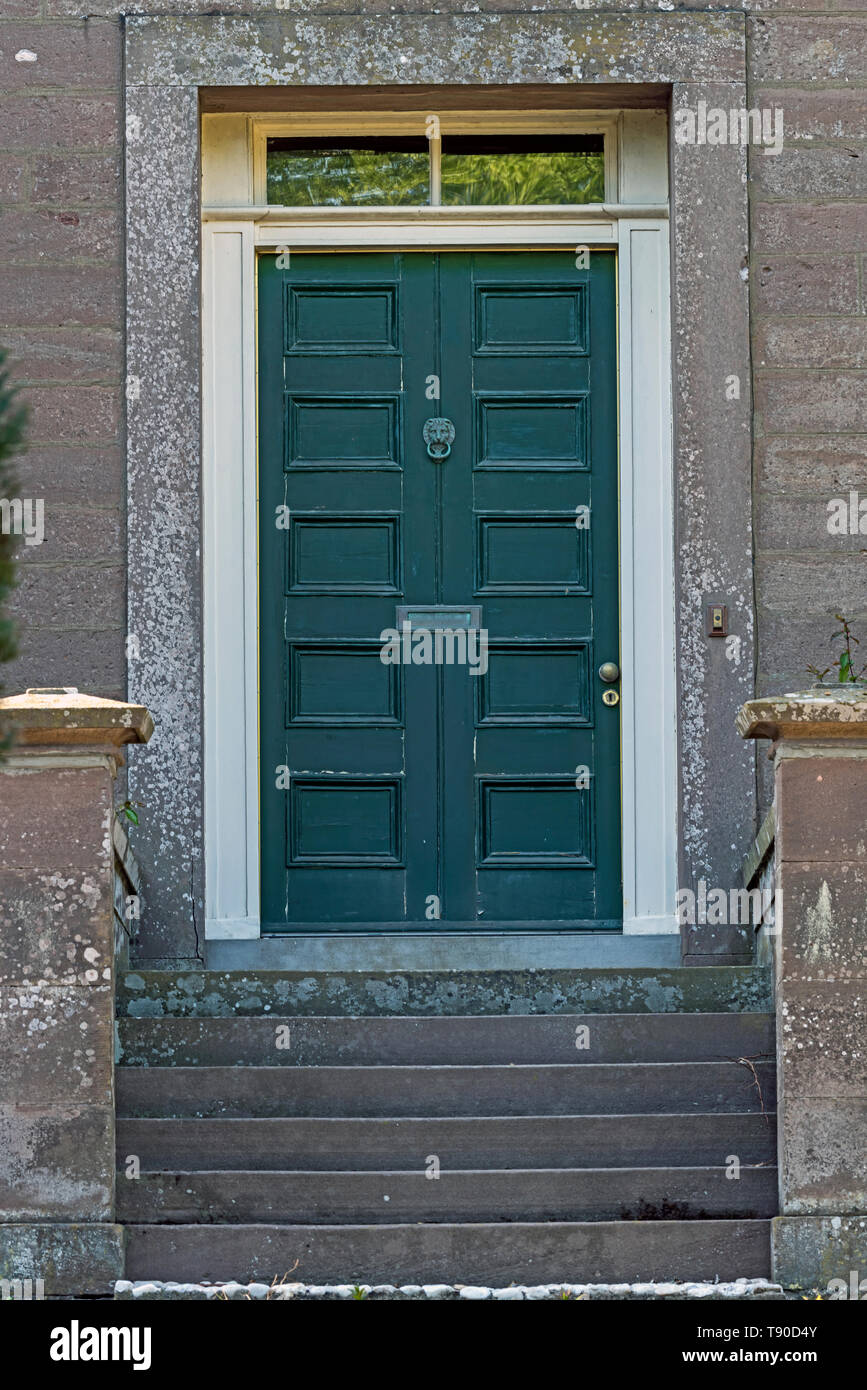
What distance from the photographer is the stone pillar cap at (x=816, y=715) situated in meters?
5.36

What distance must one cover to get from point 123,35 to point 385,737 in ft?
8.34

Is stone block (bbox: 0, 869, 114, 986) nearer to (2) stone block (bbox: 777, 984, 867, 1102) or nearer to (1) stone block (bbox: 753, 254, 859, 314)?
(2) stone block (bbox: 777, 984, 867, 1102)

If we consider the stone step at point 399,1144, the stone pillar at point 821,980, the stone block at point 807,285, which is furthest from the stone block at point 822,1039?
the stone block at point 807,285

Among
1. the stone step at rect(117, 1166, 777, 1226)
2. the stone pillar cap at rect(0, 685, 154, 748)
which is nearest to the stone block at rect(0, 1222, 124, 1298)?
the stone step at rect(117, 1166, 777, 1226)

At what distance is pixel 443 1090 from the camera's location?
18.3 feet

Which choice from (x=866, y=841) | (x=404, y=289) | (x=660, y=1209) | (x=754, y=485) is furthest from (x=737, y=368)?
(x=660, y=1209)

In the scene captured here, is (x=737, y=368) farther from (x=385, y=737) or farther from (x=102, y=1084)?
(x=102, y=1084)

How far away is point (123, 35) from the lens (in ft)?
23.7

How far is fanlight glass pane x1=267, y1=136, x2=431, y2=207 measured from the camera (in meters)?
7.56

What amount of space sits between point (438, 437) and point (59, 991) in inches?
114

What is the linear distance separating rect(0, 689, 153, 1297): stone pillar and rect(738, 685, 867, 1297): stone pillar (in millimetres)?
1640

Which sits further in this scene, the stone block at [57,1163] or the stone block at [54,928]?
the stone block at [54,928]

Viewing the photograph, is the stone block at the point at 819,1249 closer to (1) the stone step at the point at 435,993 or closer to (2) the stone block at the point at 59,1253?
(1) the stone step at the point at 435,993

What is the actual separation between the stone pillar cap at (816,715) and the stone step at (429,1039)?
827 mm
